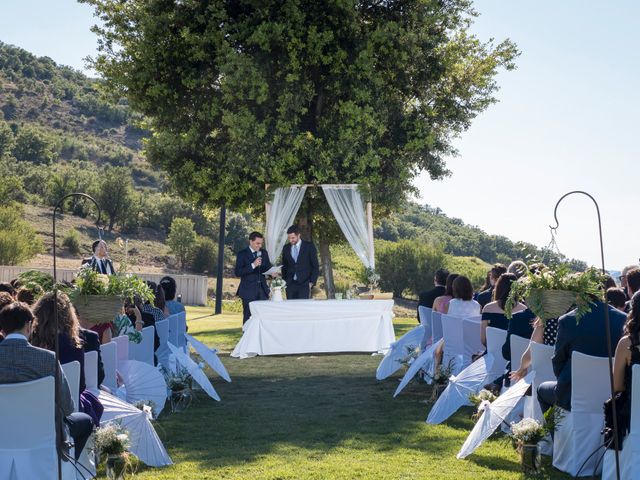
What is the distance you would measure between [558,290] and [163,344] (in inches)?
194

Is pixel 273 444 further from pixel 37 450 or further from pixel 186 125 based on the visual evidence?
pixel 186 125

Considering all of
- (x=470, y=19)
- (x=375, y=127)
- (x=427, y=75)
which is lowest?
(x=375, y=127)

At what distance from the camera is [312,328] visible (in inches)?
625

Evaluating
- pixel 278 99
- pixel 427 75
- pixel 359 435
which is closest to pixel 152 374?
pixel 359 435

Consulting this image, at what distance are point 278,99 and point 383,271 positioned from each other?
71.8 feet

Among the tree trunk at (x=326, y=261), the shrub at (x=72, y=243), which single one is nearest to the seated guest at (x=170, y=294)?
the tree trunk at (x=326, y=261)

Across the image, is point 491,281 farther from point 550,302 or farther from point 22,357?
point 22,357

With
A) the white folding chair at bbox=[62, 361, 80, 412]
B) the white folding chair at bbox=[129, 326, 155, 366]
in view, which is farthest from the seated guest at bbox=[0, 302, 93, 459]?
the white folding chair at bbox=[129, 326, 155, 366]

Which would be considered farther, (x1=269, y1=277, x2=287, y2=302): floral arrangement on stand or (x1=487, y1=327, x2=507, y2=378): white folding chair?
(x1=269, y1=277, x2=287, y2=302): floral arrangement on stand

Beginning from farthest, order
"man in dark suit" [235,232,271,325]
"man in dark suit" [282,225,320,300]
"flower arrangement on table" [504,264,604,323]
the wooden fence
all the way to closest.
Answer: the wooden fence
"man in dark suit" [282,225,320,300]
"man in dark suit" [235,232,271,325]
"flower arrangement on table" [504,264,604,323]

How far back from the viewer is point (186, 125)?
2048 centimetres

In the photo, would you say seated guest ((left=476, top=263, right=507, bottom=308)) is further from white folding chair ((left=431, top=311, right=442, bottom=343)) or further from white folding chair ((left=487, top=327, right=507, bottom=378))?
white folding chair ((left=487, top=327, right=507, bottom=378))

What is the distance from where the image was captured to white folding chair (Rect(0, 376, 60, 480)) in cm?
528

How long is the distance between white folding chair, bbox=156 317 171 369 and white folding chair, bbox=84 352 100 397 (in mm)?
3547
